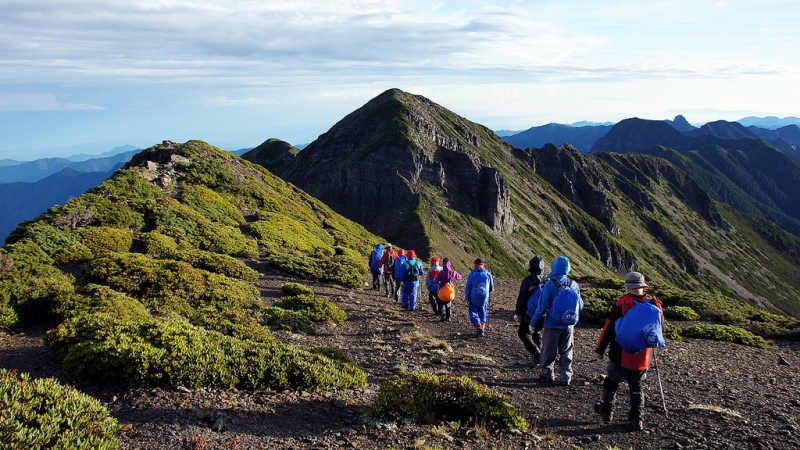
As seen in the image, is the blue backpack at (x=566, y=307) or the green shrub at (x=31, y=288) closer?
the blue backpack at (x=566, y=307)

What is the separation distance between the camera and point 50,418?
199 inches

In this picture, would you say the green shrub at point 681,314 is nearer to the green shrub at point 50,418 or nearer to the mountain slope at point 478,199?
the green shrub at point 50,418

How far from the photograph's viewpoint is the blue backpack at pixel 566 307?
903 centimetres

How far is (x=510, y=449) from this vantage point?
648cm

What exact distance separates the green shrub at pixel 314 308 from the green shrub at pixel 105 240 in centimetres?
734

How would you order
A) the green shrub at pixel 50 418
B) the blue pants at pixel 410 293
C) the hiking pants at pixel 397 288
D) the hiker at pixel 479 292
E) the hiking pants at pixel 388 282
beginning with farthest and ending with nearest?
the hiking pants at pixel 388 282, the hiking pants at pixel 397 288, the blue pants at pixel 410 293, the hiker at pixel 479 292, the green shrub at pixel 50 418

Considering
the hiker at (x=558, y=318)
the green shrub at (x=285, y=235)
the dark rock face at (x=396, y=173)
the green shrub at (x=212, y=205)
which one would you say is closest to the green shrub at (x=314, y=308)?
the hiker at (x=558, y=318)

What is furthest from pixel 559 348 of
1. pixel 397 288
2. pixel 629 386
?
pixel 397 288

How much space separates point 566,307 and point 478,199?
93.6 m

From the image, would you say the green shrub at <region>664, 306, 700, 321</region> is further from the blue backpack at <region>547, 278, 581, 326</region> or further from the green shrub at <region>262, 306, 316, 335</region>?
A: the green shrub at <region>262, 306, 316, 335</region>

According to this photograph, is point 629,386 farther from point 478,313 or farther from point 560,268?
point 478,313

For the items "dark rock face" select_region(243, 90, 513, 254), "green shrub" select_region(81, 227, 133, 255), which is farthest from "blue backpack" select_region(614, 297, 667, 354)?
"dark rock face" select_region(243, 90, 513, 254)

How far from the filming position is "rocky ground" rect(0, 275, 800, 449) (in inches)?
250

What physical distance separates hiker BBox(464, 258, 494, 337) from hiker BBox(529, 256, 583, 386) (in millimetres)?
3481
